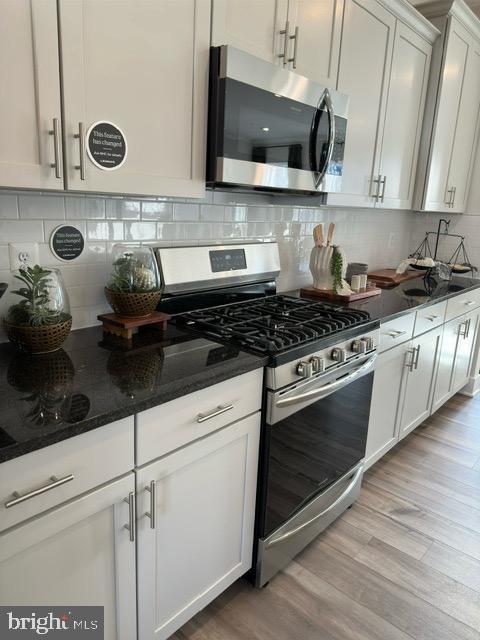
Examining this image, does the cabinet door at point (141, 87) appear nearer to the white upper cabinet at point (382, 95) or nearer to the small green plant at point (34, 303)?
the small green plant at point (34, 303)

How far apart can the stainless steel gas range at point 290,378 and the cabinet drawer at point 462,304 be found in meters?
1.06

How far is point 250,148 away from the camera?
161cm

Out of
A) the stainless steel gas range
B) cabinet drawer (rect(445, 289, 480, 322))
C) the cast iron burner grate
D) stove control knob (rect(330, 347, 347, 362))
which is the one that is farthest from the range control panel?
cabinet drawer (rect(445, 289, 480, 322))

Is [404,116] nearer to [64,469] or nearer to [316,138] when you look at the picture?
[316,138]

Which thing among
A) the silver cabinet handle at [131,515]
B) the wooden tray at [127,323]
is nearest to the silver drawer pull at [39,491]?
the silver cabinet handle at [131,515]

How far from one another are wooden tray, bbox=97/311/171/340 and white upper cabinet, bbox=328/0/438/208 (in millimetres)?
1059

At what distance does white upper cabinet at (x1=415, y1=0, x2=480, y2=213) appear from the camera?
9.10 ft

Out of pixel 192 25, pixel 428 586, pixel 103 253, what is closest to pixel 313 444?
pixel 428 586

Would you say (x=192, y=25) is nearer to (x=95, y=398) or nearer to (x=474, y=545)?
(x=95, y=398)

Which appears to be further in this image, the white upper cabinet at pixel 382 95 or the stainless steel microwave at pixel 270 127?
the white upper cabinet at pixel 382 95

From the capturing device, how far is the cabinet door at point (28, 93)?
1.02m

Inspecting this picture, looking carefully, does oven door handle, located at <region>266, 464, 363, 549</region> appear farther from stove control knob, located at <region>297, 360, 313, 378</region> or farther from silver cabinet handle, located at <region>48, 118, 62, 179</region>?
silver cabinet handle, located at <region>48, 118, 62, 179</region>

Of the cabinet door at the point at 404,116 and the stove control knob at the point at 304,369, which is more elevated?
the cabinet door at the point at 404,116

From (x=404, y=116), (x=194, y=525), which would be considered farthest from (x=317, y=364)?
(x=404, y=116)
